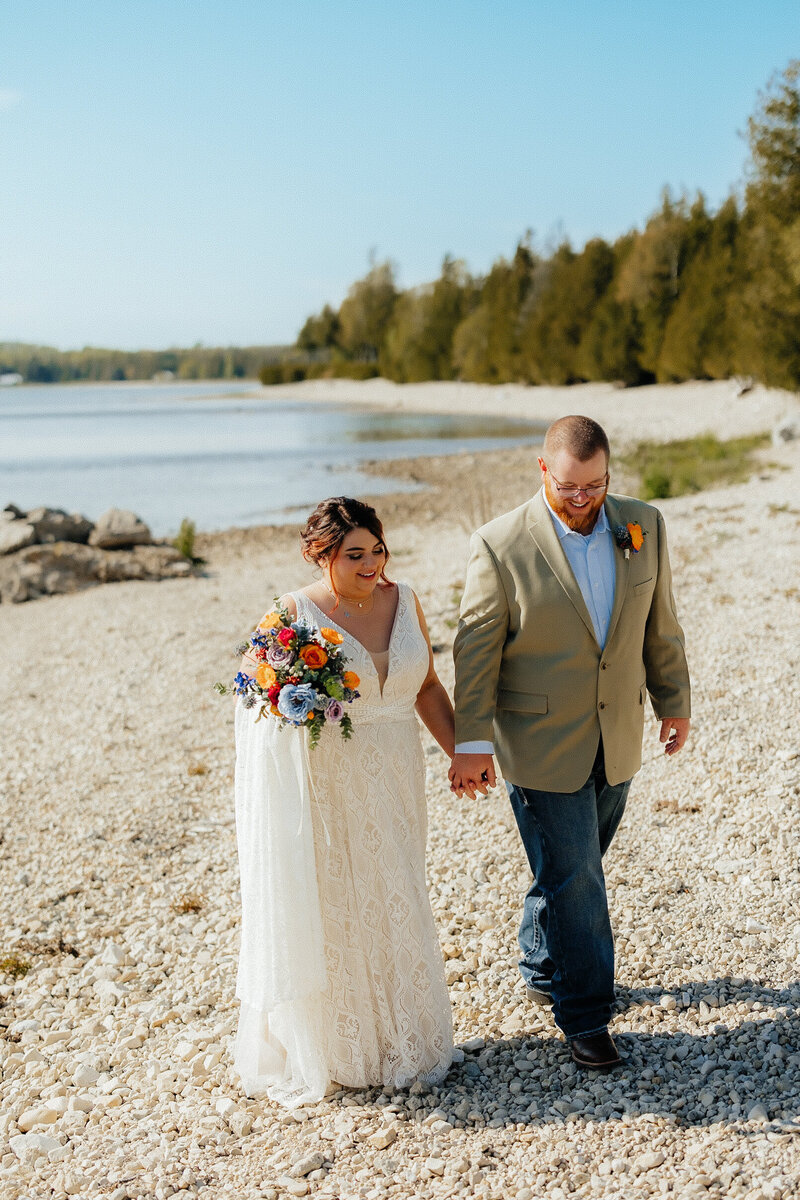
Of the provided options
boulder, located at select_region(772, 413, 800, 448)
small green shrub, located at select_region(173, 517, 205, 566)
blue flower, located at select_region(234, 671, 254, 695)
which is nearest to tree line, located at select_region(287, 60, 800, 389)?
boulder, located at select_region(772, 413, 800, 448)

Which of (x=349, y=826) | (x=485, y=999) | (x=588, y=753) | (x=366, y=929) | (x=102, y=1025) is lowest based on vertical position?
(x=102, y=1025)

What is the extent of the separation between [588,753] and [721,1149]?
1242 mm

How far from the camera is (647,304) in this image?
166 feet

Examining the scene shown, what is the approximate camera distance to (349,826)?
11.4 ft

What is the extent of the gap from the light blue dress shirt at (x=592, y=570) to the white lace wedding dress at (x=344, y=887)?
323 mm

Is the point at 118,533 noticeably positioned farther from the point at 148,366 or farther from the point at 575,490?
the point at 148,366

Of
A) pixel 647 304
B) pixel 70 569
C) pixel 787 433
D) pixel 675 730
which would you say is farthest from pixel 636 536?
pixel 647 304

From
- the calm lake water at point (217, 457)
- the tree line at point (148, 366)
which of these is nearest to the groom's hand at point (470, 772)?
the calm lake water at point (217, 457)

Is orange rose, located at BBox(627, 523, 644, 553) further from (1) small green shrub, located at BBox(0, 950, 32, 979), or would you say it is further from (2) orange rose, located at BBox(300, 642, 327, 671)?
(1) small green shrub, located at BBox(0, 950, 32, 979)

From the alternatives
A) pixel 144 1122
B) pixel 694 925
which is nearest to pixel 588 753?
pixel 694 925

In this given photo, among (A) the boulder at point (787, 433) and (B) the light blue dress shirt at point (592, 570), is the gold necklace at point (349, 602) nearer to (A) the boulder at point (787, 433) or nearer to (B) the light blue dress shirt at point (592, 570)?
(B) the light blue dress shirt at point (592, 570)

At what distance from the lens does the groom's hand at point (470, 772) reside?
3.50 m

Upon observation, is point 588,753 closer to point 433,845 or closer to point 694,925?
point 694,925

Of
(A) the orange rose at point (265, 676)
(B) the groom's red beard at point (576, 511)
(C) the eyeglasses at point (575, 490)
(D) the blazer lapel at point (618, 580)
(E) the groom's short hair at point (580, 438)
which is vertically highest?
(E) the groom's short hair at point (580, 438)
